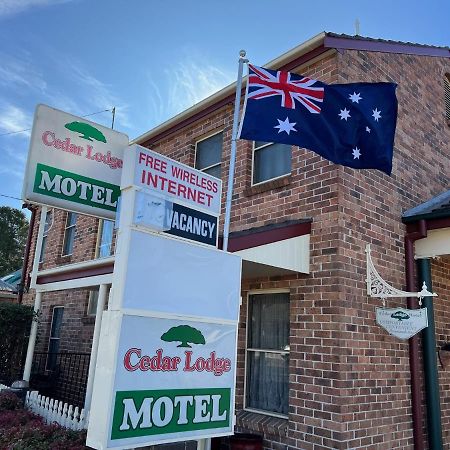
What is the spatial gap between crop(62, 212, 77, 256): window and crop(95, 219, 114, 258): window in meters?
1.64

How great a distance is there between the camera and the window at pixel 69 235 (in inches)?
521

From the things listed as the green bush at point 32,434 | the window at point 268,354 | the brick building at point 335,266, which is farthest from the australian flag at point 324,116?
the green bush at point 32,434

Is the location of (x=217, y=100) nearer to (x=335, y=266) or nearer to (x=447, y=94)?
(x=335, y=266)

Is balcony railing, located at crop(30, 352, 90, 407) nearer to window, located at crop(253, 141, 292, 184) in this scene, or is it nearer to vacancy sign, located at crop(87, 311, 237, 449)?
window, located at crop(253, 141, 292, 184)

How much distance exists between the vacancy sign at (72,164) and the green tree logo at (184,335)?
243cm

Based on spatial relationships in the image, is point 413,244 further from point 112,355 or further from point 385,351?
point 112,355

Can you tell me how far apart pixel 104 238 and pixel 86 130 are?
627 centimetres

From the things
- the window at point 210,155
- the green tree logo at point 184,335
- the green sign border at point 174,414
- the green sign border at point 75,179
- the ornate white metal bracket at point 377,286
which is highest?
the window at point 210,155

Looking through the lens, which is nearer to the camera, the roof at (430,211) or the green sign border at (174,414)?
the green sign border at (174,414)

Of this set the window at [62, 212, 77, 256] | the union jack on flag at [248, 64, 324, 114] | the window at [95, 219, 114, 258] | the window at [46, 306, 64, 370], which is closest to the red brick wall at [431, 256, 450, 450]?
the union jack on flag at [248, 64, 324, 114]

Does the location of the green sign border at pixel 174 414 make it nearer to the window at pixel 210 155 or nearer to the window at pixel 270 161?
the window at pixel 270 161

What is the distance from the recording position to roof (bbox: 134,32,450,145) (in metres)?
6.50

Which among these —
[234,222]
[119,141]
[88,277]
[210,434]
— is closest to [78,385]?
[88,277]

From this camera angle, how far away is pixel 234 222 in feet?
24.6
